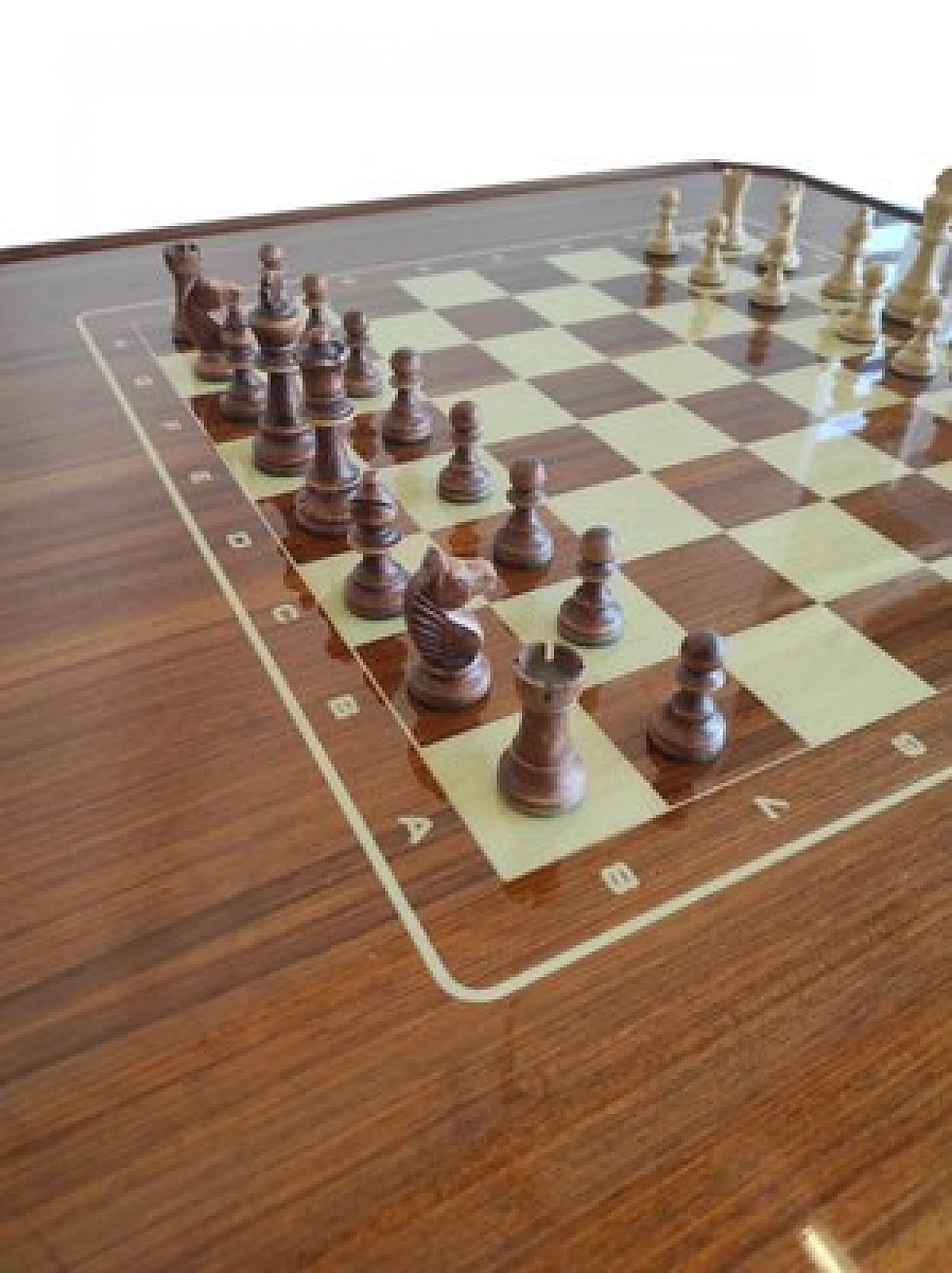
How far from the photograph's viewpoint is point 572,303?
7.64ft

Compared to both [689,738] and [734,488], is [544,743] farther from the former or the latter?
[734,488]

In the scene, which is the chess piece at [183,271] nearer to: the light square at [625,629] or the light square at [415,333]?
the light square at [415,333]

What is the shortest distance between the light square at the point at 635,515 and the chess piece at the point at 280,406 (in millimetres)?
411

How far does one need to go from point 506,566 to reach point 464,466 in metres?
0.21

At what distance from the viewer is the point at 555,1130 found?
859mm

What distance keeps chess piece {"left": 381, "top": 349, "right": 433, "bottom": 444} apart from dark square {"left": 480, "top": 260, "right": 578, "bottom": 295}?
666 mm

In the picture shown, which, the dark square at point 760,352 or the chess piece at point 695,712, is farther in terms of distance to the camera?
the dark square at point 760,352

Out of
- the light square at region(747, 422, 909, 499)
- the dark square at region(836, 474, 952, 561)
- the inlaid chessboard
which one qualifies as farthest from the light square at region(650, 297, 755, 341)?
the dark square at region(836, 474, 952, 561)

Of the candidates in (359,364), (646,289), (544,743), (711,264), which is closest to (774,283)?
(711,264)

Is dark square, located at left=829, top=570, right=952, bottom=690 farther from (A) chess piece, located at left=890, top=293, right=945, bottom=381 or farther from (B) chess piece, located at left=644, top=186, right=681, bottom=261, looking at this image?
(B) chess piece, located at left=644, top=186, right=681, bottom=261

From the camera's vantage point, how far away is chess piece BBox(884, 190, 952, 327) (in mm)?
2268

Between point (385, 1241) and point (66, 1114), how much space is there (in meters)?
0.28

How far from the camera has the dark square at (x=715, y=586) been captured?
145 cm

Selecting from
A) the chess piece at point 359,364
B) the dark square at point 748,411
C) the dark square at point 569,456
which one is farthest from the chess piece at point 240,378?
the dark square at point 748,411
